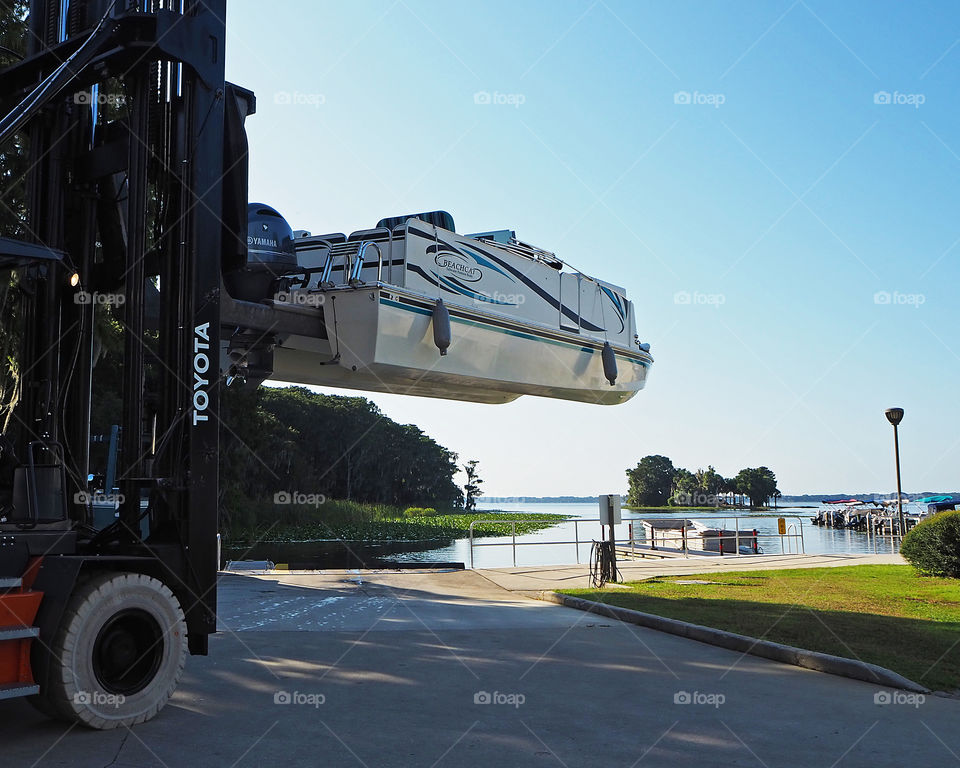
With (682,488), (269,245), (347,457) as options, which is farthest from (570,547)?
(682,488)

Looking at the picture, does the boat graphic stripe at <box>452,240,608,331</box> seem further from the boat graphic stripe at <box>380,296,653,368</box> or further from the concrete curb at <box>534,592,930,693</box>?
the concrete curb at <box>534,592,930,693</box>

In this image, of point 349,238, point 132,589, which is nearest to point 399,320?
point 349,238

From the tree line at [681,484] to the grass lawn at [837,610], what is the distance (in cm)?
12597

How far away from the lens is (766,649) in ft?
25.7

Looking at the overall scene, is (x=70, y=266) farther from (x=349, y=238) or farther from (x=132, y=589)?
(x=349, y=238)

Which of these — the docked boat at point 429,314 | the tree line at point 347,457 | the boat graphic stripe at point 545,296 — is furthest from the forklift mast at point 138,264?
the tree line at point 347,457

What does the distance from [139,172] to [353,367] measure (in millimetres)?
5743

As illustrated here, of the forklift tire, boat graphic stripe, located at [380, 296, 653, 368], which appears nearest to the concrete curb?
boat graphic stripe, located at [380, 296, 653, 368]

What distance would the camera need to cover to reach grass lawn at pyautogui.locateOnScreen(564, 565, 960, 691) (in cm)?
747

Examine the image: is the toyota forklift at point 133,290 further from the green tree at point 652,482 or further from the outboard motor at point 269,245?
the green tree at point 652,482

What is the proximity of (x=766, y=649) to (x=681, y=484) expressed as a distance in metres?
139

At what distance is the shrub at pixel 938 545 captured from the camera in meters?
13.6

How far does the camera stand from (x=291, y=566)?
18469 millimetres

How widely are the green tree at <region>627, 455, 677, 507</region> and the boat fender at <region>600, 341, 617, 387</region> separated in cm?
12793
